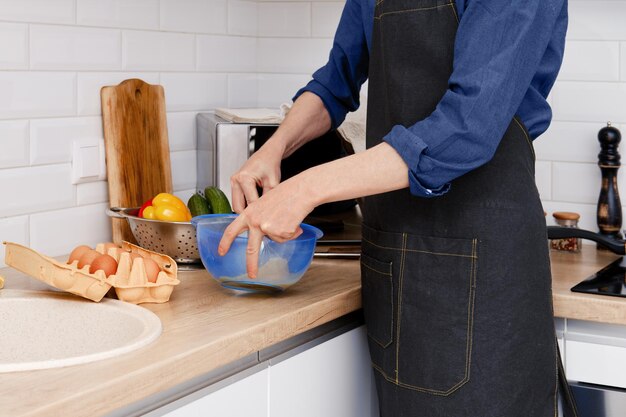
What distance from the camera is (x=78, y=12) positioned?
174cm

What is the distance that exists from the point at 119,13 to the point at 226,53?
41cm

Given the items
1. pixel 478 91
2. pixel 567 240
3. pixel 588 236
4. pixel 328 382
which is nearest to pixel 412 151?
pixel 478 91

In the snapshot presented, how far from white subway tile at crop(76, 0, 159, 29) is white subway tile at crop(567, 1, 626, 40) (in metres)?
0.92

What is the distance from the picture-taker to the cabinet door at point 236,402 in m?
1.18

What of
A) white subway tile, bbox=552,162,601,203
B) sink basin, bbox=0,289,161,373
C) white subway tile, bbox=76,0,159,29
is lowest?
sink basin, bbox=0,289,161,373

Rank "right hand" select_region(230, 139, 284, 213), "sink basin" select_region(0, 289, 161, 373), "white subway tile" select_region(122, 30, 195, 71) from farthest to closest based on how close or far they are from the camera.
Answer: "white subway tile" select_region(122, 30, 195, 71) → "right hand" select_region(230, 139, 284, 213) → "sink basin" select_region(0, 289, 161, 373)

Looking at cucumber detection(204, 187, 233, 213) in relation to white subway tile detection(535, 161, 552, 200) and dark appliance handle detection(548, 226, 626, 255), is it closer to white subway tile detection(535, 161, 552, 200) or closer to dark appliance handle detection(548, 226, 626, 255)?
dark appliance handle detection(548, 226, 626, 255)

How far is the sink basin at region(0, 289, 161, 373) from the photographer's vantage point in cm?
130

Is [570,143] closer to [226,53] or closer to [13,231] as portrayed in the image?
[226,53]

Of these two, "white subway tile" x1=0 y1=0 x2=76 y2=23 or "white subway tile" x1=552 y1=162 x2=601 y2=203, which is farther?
"white subway tile" x1=552 y1=162 x2=601 y2=203

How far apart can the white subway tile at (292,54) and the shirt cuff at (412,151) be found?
3.58 feet

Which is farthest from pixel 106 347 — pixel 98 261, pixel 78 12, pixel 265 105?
pixel 265 105

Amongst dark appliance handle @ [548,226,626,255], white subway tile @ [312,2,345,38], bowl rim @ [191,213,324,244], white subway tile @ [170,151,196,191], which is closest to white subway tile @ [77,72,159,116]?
white subway tile @ [170,151,196,191]

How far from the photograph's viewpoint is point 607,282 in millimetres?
1639
